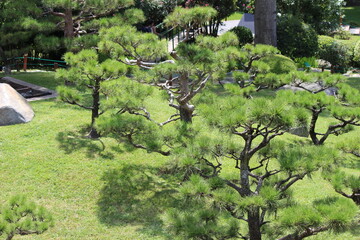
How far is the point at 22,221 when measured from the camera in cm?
398

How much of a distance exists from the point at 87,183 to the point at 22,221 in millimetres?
2754

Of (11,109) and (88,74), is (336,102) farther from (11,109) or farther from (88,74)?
(11,109)

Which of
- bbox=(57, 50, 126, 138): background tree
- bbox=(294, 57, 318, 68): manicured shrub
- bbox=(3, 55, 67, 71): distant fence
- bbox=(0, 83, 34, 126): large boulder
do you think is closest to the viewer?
bbox=(57, 50, 126, 138): background tree

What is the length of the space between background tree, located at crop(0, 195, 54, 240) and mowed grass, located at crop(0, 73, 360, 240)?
4.90 ft

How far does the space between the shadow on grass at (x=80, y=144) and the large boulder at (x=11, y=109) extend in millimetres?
975

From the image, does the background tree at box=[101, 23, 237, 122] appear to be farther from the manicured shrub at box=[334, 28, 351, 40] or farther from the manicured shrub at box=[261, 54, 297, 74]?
the manicured shrub at box=[334, 28, 351, 40]

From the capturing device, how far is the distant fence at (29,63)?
13.6m

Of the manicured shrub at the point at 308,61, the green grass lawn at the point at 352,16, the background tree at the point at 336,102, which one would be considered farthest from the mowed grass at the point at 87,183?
the green grass lawn at the point at 352,16

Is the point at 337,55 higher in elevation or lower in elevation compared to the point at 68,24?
lower

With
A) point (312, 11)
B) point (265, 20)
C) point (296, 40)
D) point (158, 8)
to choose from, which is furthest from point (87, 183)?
point (312, 11)

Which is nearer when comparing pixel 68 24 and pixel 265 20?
pixel 68 24

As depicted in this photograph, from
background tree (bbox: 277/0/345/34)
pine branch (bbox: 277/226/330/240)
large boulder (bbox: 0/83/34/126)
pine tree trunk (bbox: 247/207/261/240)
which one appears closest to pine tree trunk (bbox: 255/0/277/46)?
background tree (bbox: 277/0/345/34)

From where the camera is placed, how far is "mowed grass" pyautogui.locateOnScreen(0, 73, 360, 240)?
5766 millimetres

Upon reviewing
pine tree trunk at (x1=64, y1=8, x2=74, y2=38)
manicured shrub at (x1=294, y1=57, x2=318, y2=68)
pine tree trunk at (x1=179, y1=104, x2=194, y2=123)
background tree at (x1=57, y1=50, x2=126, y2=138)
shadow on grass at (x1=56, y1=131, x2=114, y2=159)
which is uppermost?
pine tree trunk at (x1=64, y1=8, x2=74, y2=38)
